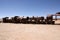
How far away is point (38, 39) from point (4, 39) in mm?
2173

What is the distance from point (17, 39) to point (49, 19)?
2175 centimetres

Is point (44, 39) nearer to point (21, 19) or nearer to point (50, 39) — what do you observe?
point (50, 39)

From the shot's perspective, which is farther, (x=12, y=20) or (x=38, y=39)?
(x=12, y=20)

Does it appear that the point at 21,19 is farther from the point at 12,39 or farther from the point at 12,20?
the point at 12,39

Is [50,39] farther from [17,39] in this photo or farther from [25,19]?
[25,19]

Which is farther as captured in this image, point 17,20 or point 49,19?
point 17,20

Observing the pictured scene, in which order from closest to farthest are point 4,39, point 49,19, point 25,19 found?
point 4,39 → point 49,19 → point 25,19

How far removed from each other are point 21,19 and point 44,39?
77.8 feet

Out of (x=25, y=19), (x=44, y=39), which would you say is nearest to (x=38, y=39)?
(x=44, y=39)

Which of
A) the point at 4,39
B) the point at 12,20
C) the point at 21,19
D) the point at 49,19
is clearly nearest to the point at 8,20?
the point at 12,20

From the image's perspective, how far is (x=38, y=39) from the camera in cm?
772

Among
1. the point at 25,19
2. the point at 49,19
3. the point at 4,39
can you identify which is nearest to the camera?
the point at 4,39

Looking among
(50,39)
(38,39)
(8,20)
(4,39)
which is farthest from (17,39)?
(8,20)

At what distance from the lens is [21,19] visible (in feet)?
102
